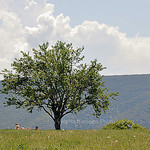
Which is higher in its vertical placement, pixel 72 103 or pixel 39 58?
pixel 39 58

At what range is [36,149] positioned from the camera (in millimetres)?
9008

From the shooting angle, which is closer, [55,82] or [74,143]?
[74,143]

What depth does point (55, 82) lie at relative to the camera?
110 feet

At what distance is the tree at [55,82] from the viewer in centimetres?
3297

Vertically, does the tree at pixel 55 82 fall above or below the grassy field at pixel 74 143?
above

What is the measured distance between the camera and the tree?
1298 inches

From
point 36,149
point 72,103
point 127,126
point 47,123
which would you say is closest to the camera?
point 36,149

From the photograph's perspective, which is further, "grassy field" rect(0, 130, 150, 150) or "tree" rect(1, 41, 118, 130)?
"tree" rect(1, 41, 118, 130)

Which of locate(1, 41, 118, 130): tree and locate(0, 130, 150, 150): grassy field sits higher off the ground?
locate(1, 41, 118, 130): tree

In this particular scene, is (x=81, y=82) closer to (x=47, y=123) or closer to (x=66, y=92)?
(x=66, y=92)

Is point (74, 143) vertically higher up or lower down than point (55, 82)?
lower down

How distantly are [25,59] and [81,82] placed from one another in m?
8.60

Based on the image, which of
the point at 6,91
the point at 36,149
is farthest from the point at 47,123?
the point at 36,149

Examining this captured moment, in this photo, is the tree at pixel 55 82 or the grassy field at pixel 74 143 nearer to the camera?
the grassy field at pixel 74 143
